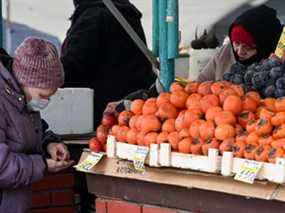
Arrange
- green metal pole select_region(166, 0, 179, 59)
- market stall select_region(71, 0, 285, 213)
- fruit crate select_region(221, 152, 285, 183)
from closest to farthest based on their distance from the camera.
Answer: fruit crate select_region(221, 152, 285, 183) < market stall select_region(71, 0, 285, 213) < green metal pole select_region(166, 0, 179, 59)

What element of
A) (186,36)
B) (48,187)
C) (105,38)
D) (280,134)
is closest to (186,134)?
(280,134)

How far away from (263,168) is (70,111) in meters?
1.73

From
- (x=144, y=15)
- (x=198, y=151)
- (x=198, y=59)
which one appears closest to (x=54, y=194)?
(x=198, y=151)

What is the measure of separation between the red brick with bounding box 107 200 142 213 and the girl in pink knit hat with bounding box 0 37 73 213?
327 millimetres

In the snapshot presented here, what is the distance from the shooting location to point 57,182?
12.0 feet

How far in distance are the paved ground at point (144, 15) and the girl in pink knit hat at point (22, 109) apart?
313 cm

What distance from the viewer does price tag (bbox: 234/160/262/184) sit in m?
2.22

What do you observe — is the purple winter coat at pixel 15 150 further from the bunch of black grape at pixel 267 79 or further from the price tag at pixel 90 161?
the bunch of black grape at pixel 267 79

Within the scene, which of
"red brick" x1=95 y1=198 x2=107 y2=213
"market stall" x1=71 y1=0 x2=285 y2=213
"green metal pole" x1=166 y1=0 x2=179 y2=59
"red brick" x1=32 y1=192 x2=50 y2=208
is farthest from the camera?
"red brick" x1=32 y1=192 x2=50 y2=208

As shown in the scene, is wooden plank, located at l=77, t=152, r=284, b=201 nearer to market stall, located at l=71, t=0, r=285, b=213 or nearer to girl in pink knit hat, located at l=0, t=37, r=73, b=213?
market stall, located at l=71, t=0, r=285, b=213

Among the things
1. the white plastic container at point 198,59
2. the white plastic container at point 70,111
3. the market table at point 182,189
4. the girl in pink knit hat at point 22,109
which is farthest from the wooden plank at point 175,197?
the white plastic container at point 198,59

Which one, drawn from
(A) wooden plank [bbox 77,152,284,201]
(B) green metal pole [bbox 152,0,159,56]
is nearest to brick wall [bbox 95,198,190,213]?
(A) wooden plank [bbox 77,152,284,201]

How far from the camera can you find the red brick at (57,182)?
3621 millimetres

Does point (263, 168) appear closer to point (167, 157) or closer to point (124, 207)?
point (167, 157)
